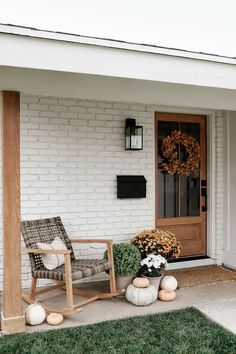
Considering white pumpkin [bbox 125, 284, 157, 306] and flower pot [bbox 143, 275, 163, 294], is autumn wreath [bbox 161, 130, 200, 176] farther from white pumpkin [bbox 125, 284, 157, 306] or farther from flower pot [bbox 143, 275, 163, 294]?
white pumpkin [bbox 125, 284, 157, 306]

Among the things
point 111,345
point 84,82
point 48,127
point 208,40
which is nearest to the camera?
point 111,345

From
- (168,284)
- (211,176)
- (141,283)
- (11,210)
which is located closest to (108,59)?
(11,210)

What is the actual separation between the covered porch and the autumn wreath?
217 mm

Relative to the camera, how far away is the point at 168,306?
367cm

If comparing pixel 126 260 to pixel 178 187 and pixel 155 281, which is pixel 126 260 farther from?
pixel 178 187

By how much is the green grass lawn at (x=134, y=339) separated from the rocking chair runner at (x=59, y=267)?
0.40 meters

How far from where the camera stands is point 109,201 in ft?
15.5

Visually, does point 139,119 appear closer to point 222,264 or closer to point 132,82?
point 132,82

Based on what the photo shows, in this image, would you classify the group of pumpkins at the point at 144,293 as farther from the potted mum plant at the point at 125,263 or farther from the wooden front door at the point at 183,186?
the wooden front door at the point at 183,186

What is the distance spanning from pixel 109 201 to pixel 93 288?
1.09 m

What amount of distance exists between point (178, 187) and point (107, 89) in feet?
7.50

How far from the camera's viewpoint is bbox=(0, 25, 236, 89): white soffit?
250 cm

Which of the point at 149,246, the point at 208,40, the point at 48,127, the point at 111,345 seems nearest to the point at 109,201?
the point at 149,246

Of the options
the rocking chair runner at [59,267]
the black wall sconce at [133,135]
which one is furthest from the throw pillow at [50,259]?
the black wall sconce at [133,135]
